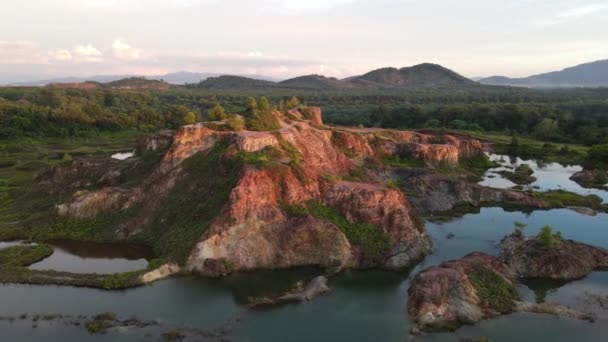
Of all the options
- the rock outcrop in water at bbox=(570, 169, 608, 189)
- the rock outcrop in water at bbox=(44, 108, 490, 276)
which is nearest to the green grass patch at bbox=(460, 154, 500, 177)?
the rock outcrop in water at bbox=(570, 169, 608, 189)

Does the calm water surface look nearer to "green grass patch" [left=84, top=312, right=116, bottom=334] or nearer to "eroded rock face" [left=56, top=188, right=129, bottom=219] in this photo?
"eroded rock face" [left=56, top=188, right=129, bottom=219]

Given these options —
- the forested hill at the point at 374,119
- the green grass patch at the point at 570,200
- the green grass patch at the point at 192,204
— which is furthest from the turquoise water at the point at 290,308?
the forested hill at the point at 374,119

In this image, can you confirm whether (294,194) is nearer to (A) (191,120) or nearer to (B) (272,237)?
(B) (272,237)

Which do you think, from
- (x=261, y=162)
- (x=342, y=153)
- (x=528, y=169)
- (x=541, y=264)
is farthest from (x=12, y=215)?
(x=528, y=169)

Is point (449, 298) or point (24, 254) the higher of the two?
point (449, 298)

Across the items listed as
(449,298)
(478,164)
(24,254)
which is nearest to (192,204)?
(24,254)

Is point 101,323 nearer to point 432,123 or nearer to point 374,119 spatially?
point 432,123

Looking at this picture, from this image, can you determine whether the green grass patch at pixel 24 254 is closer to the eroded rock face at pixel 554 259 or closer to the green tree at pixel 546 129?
the eroded rock face at pixel 554 259

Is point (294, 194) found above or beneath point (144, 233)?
above
